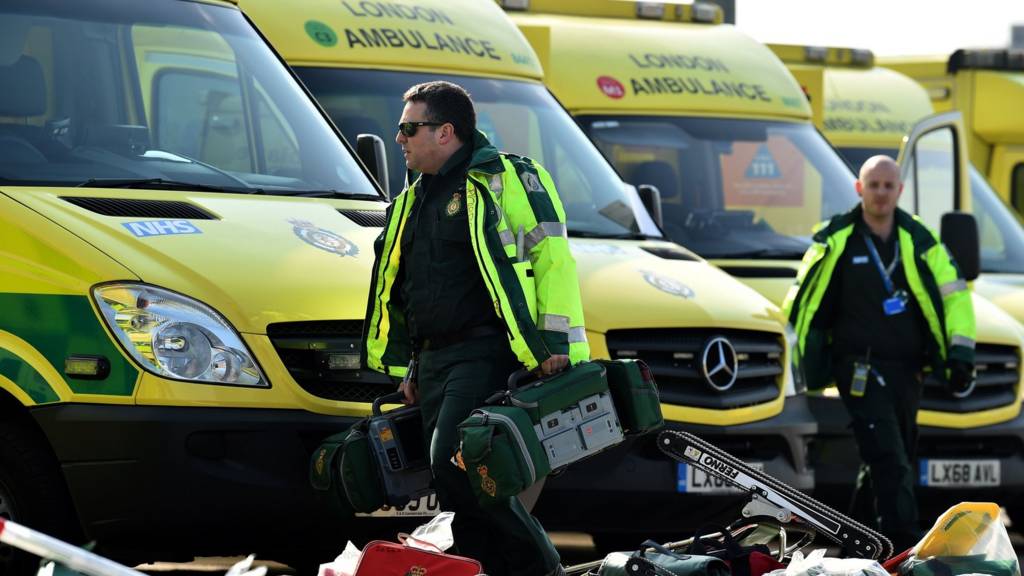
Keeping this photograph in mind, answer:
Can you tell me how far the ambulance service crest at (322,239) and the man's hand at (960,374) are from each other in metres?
3.11

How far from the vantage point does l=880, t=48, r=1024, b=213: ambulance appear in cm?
1492

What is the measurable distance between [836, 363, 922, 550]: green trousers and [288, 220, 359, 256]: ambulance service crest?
2.87 m

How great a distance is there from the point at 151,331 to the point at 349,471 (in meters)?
0.73

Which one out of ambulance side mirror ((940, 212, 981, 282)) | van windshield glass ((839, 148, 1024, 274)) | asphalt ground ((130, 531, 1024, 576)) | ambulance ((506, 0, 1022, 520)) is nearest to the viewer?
asphalt ground ((130, 531, 1024, 576))

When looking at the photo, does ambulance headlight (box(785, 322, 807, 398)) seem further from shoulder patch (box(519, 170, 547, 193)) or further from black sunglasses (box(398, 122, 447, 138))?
black sunglasses (box(398, 122, 447, 138))

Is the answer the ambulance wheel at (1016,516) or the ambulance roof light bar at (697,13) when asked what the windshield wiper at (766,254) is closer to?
the ambulance wheel at (1016,516)

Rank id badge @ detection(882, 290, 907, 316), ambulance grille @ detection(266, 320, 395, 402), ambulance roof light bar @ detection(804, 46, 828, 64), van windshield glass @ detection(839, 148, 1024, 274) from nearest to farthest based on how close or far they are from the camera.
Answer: ambulance grille @ detection(266, 320, 395, 402) < id badge @ detection(882, 290, 907, 316) < van windshield glass @ detection(839, 148, 1024, 274) < ambulance roof light bar @ detection(804, 46, 828, 64)

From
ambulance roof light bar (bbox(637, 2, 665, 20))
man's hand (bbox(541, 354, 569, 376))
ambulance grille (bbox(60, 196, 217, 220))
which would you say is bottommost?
man's hand (bbox(541, 354, 569, 376))

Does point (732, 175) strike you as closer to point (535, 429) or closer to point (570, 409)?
point (570, 409)

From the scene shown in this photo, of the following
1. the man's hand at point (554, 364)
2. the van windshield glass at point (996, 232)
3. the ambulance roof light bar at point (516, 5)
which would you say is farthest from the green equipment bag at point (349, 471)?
the van windshield glass at point (996, 232)

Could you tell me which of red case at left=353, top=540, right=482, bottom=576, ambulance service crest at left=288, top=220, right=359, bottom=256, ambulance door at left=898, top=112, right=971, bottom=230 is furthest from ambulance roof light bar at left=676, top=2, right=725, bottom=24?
red case at left=353, top=540, right=482, bottom=576

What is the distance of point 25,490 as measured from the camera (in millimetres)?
6188

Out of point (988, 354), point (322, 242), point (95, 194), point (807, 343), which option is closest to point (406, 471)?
point (322, 242)

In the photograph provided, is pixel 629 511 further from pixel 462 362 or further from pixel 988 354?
pixel 988 354
